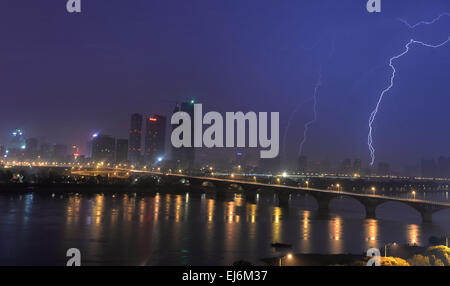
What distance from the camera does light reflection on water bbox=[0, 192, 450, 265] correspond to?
118ft

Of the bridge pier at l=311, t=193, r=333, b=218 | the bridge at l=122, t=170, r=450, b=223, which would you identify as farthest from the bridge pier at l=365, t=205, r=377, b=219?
the bridge pier at l=311, t=193, r=333, b=218

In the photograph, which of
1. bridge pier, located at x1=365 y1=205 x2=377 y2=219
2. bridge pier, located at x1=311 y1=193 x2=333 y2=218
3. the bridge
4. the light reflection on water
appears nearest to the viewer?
the light reflection on water

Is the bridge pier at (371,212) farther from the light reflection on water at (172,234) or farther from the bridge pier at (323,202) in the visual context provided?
the bridge pier at (323,202)

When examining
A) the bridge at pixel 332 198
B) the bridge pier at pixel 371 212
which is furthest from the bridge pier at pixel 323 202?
the bridge pier at pixel 371 212

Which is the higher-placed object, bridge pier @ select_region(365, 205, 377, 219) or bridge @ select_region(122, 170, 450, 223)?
bridge @ select_region(122, 170, 450, 223)

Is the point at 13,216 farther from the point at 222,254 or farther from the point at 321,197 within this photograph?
the point at 321,197

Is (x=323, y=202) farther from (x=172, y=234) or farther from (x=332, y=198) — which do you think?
(x=172, y=234)

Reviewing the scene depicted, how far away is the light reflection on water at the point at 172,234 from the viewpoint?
36.0 m

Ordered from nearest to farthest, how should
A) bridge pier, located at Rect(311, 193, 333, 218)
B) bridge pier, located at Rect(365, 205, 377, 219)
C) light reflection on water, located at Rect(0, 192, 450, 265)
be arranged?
1. light reflection on water, located at Rect(0, 192, 450, 265)
2. bridge pier, located at Rect(365, 205, 377, 219)
3. bridge pier, located at Rect(311, 193, 333, 218)

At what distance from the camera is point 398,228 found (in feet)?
199

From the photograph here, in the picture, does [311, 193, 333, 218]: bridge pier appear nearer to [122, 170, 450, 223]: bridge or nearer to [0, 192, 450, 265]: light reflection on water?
[122, 170, 450, 223]: bridge

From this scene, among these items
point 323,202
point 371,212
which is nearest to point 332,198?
point 323,202

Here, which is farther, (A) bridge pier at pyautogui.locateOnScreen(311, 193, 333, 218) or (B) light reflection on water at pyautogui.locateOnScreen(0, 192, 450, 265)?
(A) bridge pier at pyautogui.locateOnScreen(311, 193, 333, 218)

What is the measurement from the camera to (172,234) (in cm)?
4791
